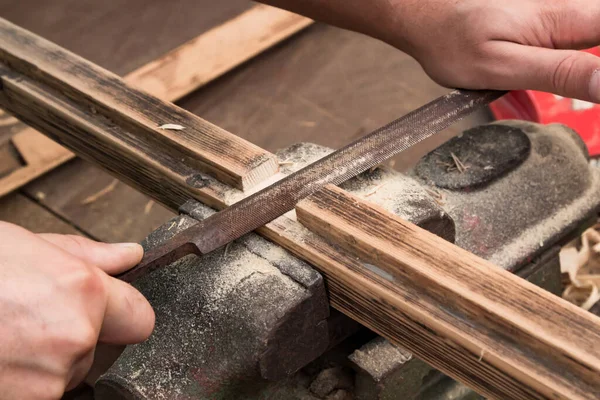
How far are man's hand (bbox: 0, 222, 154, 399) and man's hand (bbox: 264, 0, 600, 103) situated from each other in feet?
3.12

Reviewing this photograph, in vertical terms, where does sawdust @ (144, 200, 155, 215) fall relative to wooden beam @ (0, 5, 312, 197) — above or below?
below

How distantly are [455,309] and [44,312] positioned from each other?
22.4 inches

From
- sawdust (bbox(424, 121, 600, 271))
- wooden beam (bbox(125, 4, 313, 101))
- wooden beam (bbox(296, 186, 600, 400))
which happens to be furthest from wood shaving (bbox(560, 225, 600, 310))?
wooden beam (bbox(125, 4, 313, 101))

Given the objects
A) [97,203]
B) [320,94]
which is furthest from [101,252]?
[320,94]

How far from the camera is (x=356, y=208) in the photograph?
1.19 metres

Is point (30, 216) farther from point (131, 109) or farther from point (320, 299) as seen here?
point (320, 299)

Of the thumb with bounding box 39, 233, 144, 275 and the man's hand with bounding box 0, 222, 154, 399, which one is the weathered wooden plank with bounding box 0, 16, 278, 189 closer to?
the thumb with bounding box 39, 233, 144, 275

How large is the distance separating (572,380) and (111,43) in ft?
8.57

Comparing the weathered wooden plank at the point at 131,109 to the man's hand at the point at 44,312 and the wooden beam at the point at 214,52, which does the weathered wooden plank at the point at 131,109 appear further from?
the wooden beam at the point at 214,52

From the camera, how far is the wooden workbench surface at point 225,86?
2.71 meters

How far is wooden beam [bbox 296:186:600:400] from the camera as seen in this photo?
918mm

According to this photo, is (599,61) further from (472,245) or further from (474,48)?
(472,245)

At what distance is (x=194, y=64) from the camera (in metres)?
2.89

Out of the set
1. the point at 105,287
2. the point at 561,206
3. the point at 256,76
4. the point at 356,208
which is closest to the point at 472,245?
the point at 561,206
